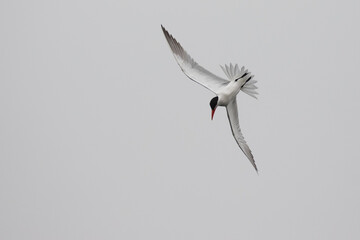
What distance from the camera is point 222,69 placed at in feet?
59.4

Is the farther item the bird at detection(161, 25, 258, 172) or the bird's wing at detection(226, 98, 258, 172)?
the bird's wing at detection(226, 98, 258, 172)

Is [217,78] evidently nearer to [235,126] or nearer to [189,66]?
[189,66]

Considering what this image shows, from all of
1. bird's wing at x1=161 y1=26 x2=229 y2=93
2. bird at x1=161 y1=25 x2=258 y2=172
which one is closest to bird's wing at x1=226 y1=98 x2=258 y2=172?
bird at x1=161 y1=25 x2=258 y2=172

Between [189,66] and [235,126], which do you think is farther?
[235,126]

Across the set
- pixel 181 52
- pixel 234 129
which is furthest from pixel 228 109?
pixel 181 52

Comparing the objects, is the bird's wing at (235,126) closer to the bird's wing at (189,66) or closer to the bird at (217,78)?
the bird at (217,78)

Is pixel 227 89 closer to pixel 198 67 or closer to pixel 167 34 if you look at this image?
pixel 198 67

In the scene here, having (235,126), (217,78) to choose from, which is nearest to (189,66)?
(217,78)

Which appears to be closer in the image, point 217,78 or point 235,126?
point 217,78

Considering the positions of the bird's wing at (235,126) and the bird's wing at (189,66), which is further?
the bird's wing at (235,126)

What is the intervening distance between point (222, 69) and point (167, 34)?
169 centimetres

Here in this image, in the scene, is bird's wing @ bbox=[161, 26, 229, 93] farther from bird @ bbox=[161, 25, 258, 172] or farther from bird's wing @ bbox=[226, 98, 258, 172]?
bird's wing @ bbox=[226, 98, 258, 172]

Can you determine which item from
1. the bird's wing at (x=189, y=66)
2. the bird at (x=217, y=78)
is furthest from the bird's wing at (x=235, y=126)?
the bird's wing at (x=189, y=66)

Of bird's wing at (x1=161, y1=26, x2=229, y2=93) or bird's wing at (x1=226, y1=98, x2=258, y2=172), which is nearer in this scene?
bird's wing at (x1=161, y1=26, x2=229, y2=93)
